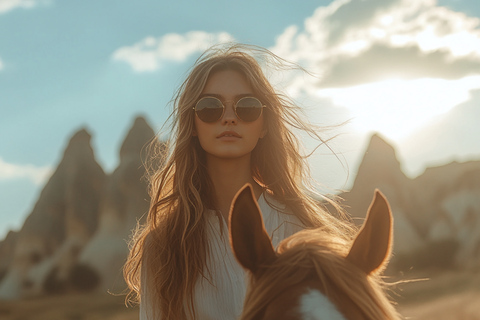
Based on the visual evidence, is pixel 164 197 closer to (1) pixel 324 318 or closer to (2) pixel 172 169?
(2) pixel 172 169

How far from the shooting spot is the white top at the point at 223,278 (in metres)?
2.60

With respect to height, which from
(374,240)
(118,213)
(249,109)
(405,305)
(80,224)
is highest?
(80,224)

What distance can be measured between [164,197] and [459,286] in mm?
30787

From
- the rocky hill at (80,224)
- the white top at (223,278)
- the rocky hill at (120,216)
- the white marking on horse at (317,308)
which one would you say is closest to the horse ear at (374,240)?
the white marking on horse at (317,308)

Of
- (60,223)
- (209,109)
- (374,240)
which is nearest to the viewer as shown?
(374,240)

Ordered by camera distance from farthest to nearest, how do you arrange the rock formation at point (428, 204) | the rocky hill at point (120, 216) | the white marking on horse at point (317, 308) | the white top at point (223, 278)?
1. the rock formation at point (428, 204)
2. the rocky hill at point (120, 216)
3. the white top at point (223, 278)
4. the white marking on horse at point (317, 308)

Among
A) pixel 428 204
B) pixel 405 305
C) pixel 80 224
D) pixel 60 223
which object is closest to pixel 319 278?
pixel 405 305

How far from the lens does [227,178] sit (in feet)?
9.72

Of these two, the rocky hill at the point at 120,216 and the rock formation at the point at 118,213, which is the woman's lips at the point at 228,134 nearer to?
the rock formation at the point at 118,213

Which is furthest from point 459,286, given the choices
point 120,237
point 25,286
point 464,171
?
point 25,286

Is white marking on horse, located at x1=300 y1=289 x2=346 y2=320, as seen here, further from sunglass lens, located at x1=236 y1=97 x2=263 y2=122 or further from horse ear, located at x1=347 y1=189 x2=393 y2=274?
sunglass lens, located at x1=236 y1=97 x2=263 y2=122

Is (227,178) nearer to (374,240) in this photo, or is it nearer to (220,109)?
(220,109)

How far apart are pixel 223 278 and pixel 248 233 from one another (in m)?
1.17

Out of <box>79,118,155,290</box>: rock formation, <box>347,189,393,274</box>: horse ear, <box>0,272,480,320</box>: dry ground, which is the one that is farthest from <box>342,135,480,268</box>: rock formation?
<box>347,189,393,274</box>: horse ear
